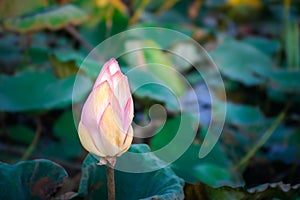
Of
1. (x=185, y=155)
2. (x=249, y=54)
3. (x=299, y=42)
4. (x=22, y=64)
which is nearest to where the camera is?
(x=185, y=155)

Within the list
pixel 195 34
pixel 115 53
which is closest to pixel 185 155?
pixel 115 53

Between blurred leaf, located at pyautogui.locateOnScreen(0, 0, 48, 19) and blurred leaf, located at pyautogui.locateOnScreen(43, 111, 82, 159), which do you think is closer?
blurred leaf, located at pyautogui.locateOnScreen(43, 111, 82, 159)

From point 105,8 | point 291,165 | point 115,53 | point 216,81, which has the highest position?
point 105,8

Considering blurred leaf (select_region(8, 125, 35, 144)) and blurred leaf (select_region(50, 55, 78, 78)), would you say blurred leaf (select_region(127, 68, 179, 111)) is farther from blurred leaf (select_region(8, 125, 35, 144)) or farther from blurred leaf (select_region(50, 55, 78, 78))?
blurred leaf (select_region(8, 125, 35, 144))

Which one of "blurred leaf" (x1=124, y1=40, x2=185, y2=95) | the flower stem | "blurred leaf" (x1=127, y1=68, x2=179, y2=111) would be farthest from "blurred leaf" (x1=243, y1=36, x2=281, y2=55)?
the flower stem

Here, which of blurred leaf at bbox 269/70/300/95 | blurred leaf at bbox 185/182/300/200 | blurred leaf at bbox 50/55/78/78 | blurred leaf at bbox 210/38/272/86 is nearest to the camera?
blurred leaf at bbox 185/182/300/200

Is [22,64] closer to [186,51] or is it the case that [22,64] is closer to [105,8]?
[105,8]
